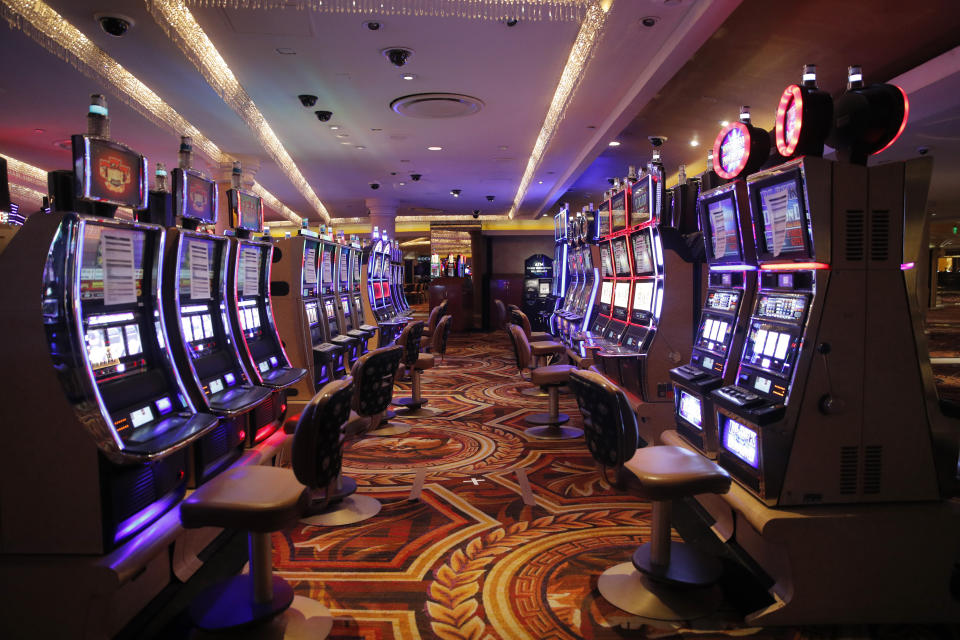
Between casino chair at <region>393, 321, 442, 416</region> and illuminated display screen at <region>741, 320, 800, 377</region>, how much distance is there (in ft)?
9.41

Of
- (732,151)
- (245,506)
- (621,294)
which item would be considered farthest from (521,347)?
(245,506)

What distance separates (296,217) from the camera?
52.2 ft

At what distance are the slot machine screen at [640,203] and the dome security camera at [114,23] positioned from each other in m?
3.92

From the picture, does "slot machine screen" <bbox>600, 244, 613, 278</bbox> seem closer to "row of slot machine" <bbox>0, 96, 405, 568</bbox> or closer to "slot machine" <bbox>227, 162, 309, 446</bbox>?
"slot machine" <bbox>227, 162, 309, 446</bbox>

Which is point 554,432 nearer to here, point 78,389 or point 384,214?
point 78,389

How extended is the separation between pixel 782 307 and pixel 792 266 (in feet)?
0.61

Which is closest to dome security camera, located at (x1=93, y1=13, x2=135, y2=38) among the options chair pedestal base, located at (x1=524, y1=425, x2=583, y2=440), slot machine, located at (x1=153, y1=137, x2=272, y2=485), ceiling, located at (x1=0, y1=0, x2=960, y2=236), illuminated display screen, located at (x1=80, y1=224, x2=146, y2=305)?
ceiling, located at (x1=0, y1=0, x2=960, y2=236)

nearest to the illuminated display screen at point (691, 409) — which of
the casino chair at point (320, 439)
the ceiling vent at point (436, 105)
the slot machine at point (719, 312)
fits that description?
the slot machine at point (719, 312)

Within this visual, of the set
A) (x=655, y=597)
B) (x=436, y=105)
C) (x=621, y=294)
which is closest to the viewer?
(x=655, y=597)

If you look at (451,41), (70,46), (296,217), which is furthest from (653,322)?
(296,217)

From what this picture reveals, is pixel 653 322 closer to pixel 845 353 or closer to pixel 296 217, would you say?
pixel 845 353

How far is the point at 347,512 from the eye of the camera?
337 centimetres

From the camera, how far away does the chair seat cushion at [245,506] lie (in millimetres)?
2053

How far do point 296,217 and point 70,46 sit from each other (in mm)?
11274
